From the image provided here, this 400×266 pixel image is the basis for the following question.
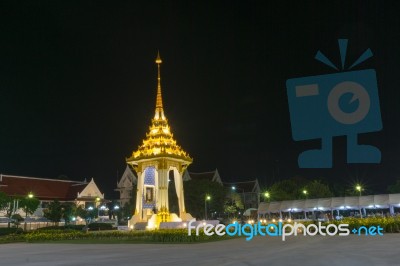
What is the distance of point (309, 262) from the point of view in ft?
43.1

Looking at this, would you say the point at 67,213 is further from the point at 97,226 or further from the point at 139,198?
the point at 139,198

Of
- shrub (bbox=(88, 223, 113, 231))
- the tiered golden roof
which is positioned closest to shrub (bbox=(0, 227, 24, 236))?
shrub (bbox=(88, 223, 113, 231))

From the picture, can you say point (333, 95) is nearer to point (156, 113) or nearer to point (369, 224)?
point (369, 224)

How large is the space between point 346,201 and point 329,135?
2953 centimetres

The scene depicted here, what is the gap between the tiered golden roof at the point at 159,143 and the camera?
122 ft

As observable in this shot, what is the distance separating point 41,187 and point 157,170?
33410 millimetres

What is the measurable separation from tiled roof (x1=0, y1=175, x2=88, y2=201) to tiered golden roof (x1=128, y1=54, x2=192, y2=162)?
28161 millimetres

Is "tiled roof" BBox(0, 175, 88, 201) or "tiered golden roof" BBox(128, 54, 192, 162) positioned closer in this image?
"tiered golden roof" BBox(128, 54, 192, 162)

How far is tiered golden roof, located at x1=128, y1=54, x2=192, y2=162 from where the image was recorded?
1467 inches

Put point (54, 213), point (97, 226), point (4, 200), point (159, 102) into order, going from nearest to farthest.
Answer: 1. point (159, 102)
2. point (4, 200)
3. point (97, 226)
4. point (54, 213)

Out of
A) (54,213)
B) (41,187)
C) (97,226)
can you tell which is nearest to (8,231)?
(97,226)

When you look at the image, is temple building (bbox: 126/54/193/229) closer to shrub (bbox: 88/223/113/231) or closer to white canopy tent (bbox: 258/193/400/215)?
shrub (bbox: 88/223/113/231)

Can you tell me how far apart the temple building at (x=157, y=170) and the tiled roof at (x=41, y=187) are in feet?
89.6

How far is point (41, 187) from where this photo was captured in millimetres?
62844
